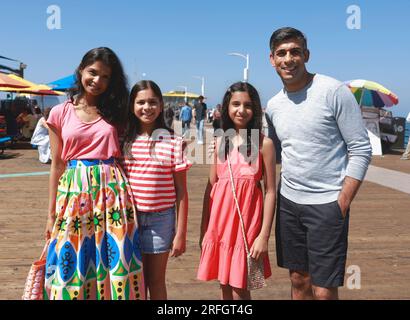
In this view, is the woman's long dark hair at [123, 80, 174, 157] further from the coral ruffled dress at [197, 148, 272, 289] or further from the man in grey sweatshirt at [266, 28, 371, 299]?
the man in grey sweatshirt at [266, 28, 371, 299]

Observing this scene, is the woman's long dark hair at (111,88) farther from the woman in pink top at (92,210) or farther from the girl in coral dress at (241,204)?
the girl in coral dress at (241,204)

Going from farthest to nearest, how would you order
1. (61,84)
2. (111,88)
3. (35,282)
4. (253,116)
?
(61,84), (253,116), (111,88), (35,282)

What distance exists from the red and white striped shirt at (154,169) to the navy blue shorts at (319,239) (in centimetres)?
70

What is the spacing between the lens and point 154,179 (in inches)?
96.2

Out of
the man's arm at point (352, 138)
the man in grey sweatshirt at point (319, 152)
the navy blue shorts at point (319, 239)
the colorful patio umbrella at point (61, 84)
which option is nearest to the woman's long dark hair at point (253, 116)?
the man in grey sweatshirt at point (319, 152)

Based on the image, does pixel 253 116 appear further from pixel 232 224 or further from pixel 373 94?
pixel 373 94

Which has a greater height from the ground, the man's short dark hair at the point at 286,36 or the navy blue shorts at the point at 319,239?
the man's short dark hair at the point at 286,36

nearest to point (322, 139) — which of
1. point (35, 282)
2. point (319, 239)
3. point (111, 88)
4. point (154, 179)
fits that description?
point (319, 239)

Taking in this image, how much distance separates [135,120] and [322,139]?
111cm

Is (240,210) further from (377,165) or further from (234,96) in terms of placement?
(377,165)

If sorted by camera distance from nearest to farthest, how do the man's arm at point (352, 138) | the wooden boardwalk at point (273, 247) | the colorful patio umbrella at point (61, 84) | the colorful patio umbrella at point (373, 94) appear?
the man's arm at point (352, 138) < the wooden boardwalk at point (273, 247) < the colorful patio umbrella at point (61, 84) < the colorful patio umbrella at point (373, 94)

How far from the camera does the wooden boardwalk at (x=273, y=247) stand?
359 centimetres

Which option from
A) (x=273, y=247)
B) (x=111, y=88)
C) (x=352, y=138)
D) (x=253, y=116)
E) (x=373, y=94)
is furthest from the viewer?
(x=373, y=94)

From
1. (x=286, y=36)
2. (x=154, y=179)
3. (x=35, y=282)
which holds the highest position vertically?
(x=286, y=36)
